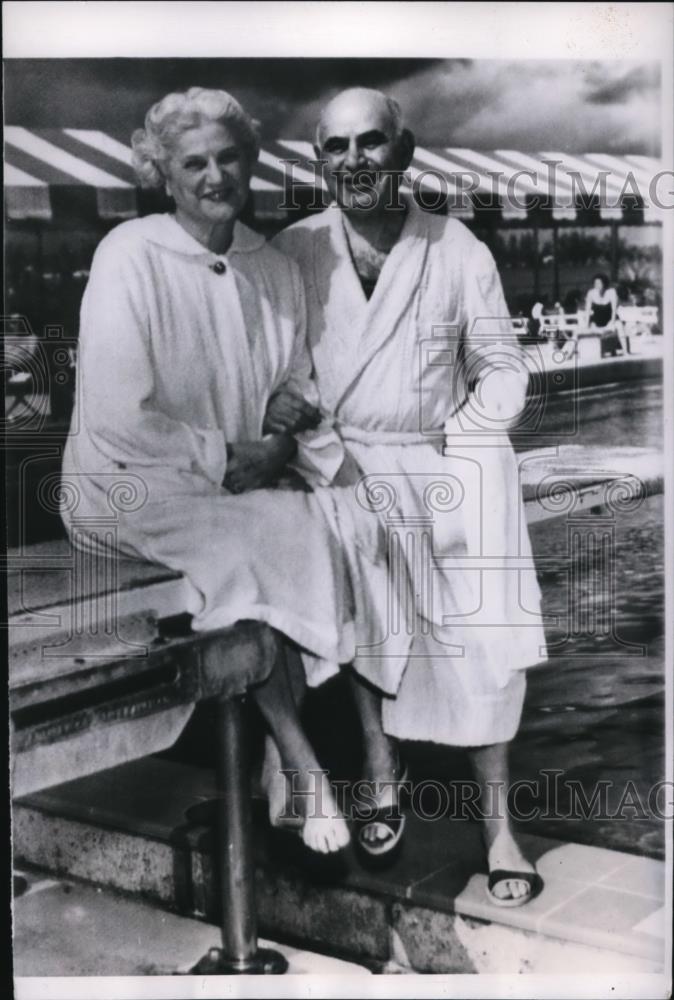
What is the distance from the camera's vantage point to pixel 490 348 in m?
5.18

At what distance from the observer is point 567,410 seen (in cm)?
518

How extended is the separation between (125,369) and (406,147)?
1.03 m

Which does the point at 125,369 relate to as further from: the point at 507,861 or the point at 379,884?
the point at 507,861

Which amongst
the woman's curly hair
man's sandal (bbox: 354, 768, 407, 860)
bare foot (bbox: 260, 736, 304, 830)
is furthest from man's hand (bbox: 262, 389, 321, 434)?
man's sandal (bbox: 354, 768, 407, 860)

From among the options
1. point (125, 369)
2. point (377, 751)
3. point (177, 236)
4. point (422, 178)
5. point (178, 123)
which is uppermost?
point (178, 123)

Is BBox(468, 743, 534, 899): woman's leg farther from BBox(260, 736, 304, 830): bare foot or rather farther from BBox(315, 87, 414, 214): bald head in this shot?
BBox(315, 87, 414, 214): bald head

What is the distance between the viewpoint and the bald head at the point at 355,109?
5.09m

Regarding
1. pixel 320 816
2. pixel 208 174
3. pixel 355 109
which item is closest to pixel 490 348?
pixel 355 109

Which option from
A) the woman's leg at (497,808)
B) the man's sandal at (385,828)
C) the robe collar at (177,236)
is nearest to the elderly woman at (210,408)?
the robe collar at (177,236)

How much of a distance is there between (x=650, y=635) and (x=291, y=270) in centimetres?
150

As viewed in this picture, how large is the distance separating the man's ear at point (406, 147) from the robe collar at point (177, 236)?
1.59 feet

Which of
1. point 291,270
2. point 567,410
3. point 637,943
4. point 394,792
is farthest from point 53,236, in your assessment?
point 637,943

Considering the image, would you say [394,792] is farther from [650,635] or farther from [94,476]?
[94,476]

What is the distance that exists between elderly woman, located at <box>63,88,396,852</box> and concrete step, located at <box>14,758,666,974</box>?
18.0 inches
